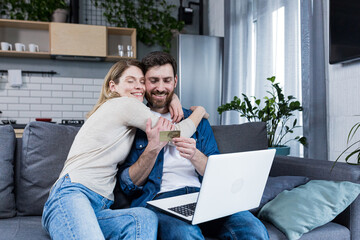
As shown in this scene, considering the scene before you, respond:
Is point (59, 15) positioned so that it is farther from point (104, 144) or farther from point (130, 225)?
point (130, 225)

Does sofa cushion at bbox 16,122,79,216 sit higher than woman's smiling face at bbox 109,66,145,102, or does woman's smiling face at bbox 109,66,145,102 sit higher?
woman's smiling face at bbox 109,66,145,102

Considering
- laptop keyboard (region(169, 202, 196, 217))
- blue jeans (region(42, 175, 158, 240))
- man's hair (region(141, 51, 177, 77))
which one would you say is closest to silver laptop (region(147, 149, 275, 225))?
laptop keyboard (region(169, 202, 196, 217))

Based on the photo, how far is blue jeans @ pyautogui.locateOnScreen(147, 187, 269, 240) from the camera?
1.25 meters

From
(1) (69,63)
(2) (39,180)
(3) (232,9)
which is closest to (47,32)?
(1) (69,63)

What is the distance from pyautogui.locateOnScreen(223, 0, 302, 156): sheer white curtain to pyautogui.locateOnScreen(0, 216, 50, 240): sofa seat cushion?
203 cm

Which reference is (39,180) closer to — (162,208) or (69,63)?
(162,208)

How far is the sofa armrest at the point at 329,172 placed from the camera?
1.49 m

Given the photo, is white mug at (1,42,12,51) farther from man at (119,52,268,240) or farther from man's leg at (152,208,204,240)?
man's leg at (152,208,204,240)

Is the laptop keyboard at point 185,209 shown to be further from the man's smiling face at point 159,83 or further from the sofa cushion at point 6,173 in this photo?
the sofa cushion at point 6,173

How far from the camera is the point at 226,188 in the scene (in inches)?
45.5

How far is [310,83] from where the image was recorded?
8.14 feet

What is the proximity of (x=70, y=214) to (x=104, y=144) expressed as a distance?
1.19ft

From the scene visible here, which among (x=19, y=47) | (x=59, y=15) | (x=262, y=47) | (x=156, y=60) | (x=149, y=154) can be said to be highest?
(x=59, y=15)

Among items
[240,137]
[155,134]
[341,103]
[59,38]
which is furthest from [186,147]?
[59,38]
